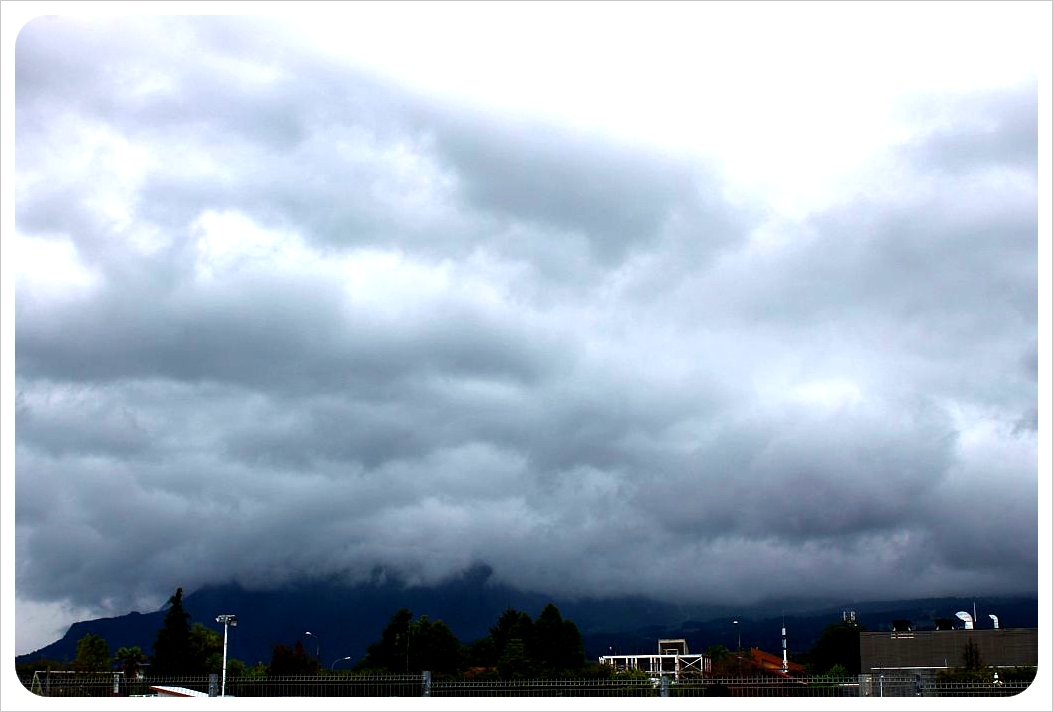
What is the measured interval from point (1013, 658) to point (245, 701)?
73.1 meters

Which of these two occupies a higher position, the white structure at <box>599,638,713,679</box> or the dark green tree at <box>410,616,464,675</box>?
the dark green tree at <box>410,616,464,675</box>

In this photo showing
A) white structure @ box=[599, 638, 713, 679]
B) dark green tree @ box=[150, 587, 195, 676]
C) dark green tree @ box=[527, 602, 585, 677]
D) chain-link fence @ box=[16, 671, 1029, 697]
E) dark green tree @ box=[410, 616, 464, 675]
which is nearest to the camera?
chain-link fence @ box=[16, 671, 1029, 697]

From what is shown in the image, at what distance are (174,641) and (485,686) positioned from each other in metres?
37.1

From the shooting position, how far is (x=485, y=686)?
19.9 m

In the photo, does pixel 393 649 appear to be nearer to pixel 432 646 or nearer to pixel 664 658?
pixel 432 646

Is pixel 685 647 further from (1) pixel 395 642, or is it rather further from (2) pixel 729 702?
(2) pixel 729 702

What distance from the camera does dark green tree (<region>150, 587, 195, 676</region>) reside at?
168 ft

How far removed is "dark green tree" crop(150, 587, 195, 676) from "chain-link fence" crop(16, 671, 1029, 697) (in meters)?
28.6

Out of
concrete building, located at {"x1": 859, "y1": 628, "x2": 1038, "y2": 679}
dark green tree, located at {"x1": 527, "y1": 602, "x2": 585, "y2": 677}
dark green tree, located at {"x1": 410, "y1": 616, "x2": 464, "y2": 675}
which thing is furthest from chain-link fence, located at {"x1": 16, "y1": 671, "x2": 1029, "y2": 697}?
concrete building, located at {"x1": 859, "y1": 628, "x2": 1038, "y2": 679}

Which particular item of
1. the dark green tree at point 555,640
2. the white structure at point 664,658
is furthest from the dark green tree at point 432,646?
the white structure at point 664,658

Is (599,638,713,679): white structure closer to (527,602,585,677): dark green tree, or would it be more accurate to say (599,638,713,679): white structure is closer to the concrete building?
the concrete building

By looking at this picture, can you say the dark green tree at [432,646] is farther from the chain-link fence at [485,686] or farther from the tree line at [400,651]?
the chain-link fence at [485,686]

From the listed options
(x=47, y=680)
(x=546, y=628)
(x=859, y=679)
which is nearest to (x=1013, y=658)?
(x=546, y=628)

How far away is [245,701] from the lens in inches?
458
